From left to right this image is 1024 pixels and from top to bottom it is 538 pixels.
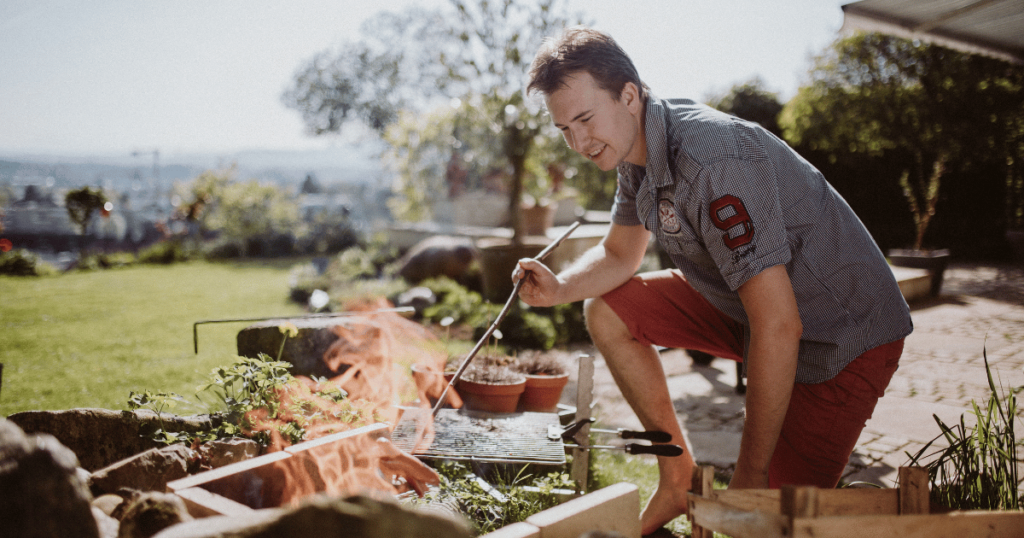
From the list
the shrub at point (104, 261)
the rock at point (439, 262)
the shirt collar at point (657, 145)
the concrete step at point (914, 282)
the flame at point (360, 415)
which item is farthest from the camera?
the shrub at point (104, 261)

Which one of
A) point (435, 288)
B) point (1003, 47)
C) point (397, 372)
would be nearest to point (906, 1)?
point (1003, 47)

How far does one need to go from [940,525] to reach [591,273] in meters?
1.47

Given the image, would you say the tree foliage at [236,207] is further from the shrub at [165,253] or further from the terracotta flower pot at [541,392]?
the terracotta flower pot at [541,392]

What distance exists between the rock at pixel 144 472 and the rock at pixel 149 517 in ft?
1.37

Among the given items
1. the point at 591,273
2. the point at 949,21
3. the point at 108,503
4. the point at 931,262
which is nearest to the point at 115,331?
the point at 108,503

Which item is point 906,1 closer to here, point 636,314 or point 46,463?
point 636,314

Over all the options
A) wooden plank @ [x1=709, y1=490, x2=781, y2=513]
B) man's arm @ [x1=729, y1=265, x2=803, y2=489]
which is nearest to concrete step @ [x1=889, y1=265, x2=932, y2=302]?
man's arm @ [x1=729, y1=265, x2=803, y2=489]

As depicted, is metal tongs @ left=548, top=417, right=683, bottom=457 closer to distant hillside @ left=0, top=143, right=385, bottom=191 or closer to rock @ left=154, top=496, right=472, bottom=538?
rock @ left=154, top=496, right=472, bottom=538

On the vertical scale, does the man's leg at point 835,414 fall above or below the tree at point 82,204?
below

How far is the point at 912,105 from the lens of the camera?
1002cm

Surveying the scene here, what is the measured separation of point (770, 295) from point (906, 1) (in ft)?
8.88

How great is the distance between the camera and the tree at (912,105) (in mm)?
9242

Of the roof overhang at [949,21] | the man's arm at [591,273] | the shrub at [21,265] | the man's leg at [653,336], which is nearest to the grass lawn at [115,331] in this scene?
the shrub at [21,265]

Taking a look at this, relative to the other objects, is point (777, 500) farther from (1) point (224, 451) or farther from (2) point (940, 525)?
(1) point (224, 451)
